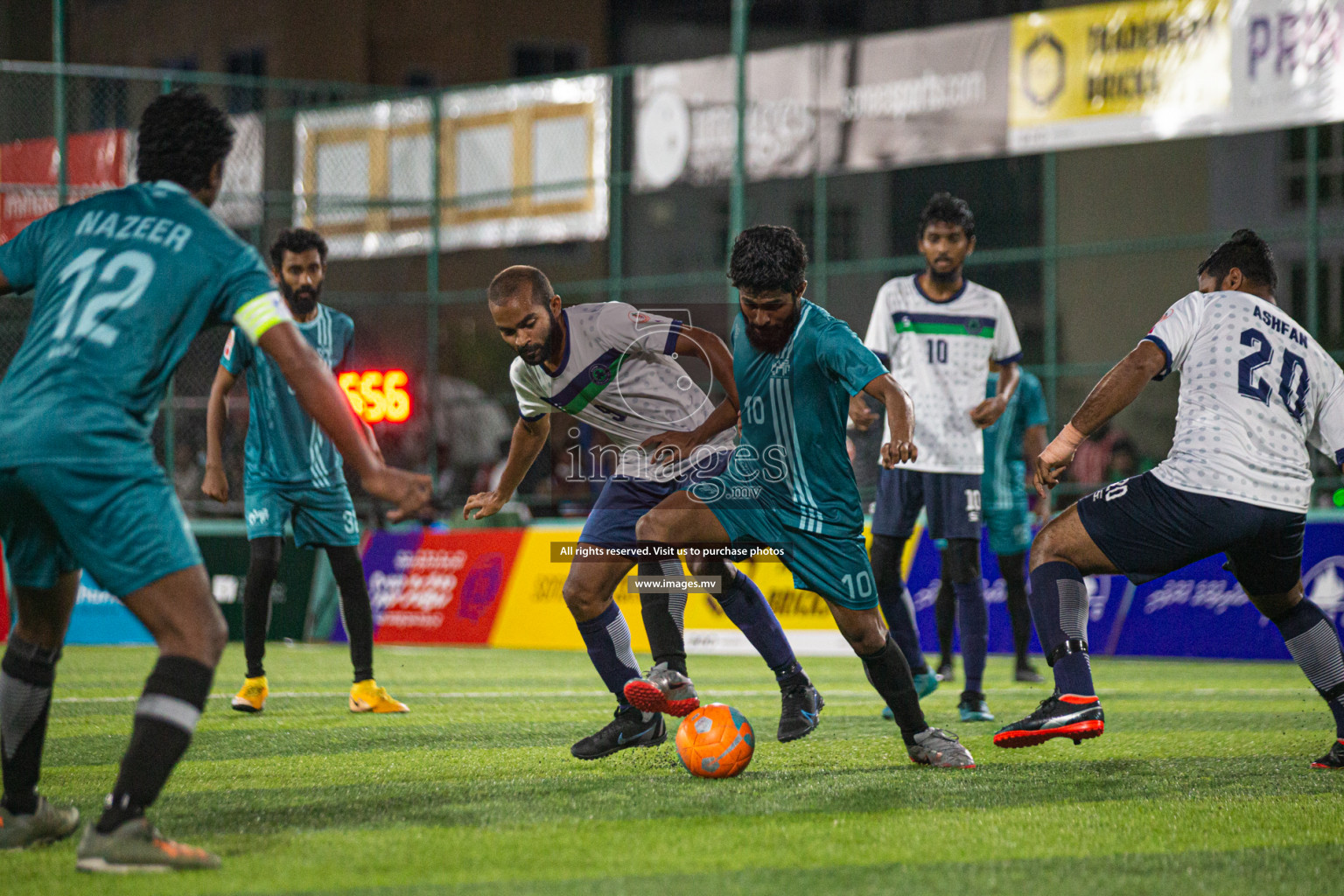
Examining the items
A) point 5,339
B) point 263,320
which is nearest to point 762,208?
point 5,339

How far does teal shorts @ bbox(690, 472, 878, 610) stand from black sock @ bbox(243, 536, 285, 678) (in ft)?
10.4

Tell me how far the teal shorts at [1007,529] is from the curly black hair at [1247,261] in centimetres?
383

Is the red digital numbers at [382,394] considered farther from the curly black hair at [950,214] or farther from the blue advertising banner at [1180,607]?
the curly black hair at [950,214]

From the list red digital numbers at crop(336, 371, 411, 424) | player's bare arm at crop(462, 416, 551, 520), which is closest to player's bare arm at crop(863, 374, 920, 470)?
player's bare arm at crop(462, 416, 551, 520)

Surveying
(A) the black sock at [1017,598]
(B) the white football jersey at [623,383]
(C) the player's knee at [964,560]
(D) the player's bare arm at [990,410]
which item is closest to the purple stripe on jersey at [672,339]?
(B) the white football jersey at [623,383]

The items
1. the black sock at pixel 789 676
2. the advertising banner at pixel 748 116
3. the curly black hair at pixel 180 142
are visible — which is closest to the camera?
the curly black hair at pixel 180 142

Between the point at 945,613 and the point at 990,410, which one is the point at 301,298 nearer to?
the point at 990,410

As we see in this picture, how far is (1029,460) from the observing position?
10641mm

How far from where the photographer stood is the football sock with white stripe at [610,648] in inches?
237

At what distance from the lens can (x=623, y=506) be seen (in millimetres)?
6109

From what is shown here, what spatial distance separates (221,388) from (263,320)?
4.08m

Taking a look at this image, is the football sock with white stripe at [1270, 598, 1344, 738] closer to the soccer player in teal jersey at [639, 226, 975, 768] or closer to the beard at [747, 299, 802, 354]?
the soccer player in teal jersey at [639, 226, 975, 768]

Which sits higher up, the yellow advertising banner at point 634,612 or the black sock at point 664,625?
the black sock at point 664,625

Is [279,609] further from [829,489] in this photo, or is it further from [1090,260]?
[1090,260]
